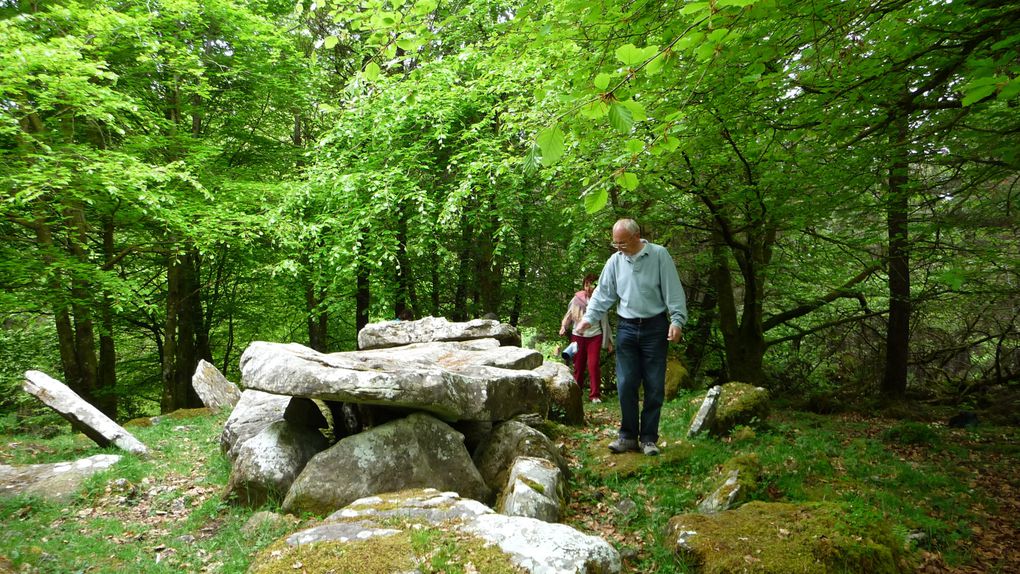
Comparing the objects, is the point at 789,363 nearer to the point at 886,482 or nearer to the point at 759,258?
the point at 759,258

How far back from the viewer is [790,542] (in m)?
3.19

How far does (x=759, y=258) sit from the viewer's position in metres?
9.77

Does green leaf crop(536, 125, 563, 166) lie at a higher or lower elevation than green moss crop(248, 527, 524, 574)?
higher

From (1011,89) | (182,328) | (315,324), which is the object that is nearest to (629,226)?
(1011,89)

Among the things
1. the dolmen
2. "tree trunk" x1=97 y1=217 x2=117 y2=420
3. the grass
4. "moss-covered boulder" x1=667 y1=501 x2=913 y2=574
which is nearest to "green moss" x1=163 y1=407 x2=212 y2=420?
the grass

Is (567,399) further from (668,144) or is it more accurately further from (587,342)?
(668,144)

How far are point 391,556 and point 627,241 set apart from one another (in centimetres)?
356

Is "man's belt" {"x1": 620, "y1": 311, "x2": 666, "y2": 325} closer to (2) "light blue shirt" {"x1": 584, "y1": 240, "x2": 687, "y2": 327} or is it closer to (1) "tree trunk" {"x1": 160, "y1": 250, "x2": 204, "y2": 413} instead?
(2) "light blue shirt" {"x1": 584, "y1": 240, "x2": 687, "y2": 327}

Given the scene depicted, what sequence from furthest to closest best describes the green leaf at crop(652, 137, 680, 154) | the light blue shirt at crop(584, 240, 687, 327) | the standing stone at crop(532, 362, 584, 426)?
the standing stone at crop(532, 362, 584, 426), the light blue shirt at crop(584, 240, 687, 327), the green leaf at crop(652, 137, 680, 154)

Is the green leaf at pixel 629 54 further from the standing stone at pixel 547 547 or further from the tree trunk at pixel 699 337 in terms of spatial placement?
the tree trunk at pixel 699 337

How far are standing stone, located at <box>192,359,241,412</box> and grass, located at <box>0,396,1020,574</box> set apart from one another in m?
3.00

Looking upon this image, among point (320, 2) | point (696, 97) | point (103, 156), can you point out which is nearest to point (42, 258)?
point (103, 156)

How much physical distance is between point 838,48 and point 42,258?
43.8 ft

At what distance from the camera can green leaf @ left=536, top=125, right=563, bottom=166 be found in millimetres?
2129
